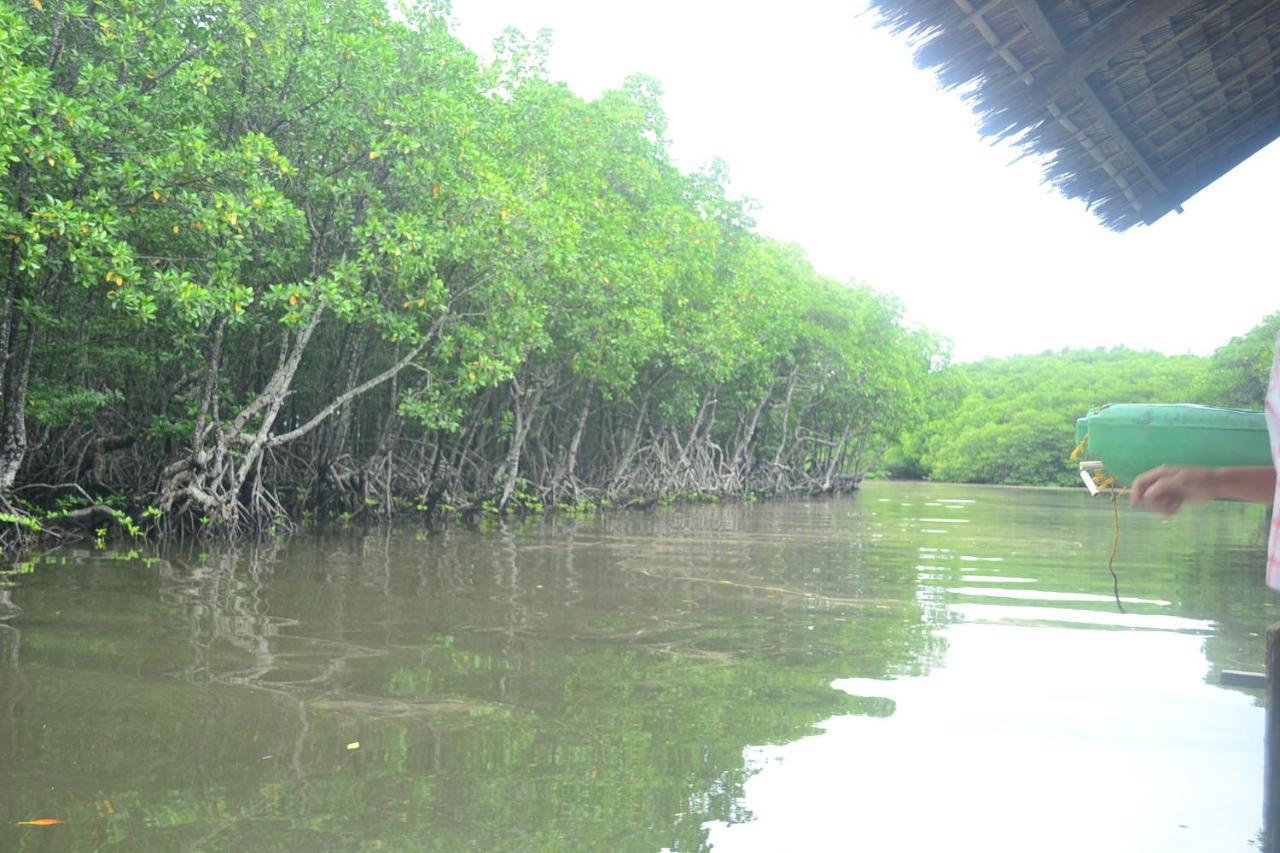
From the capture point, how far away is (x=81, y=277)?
7820 millimetres

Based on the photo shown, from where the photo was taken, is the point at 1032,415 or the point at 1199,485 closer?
the point at 1199,485

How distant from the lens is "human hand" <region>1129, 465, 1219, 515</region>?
1581 mm

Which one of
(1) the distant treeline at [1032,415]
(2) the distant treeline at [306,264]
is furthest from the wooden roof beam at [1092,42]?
(1) the distant treeline at [1032,415]

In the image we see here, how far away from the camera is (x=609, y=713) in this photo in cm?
418

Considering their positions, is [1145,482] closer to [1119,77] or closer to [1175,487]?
[1175,487]

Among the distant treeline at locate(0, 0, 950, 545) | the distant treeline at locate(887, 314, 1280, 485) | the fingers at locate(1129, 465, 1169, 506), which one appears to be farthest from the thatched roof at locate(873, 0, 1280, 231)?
the distant treeline at locate(887, 314, 1280, 485)

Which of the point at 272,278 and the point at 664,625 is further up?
the point at 272,278

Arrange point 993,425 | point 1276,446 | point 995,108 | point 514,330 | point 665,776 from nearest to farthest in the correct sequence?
point 1276,446, point 665,776, point 995,108, point 514,330, point 993,425

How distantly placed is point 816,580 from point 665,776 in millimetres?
5487

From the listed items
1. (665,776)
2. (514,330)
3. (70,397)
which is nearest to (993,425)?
(514,330)

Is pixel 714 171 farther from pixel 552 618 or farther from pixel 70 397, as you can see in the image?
pixel 552 618

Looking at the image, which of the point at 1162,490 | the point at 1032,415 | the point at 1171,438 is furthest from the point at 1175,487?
the point at 1032,415

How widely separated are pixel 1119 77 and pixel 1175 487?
2.70 meters

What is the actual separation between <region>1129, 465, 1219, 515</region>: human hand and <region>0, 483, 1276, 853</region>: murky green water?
1.64 metres
